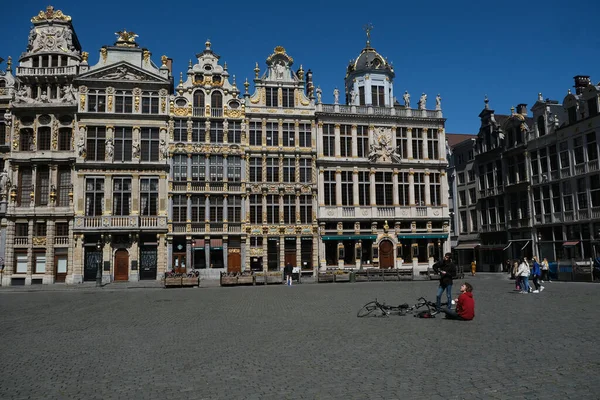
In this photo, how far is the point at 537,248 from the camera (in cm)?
4744

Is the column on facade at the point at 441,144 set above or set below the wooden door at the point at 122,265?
above

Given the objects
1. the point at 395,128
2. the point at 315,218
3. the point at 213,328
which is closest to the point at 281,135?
the point at 315,218

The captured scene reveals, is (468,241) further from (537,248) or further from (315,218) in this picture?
(315,218)

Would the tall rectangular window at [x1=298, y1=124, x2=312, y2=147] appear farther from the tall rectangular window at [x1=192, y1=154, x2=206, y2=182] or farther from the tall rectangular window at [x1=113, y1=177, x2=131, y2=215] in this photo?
the tall rectangular window at [x1=113, y1=177, x2=131, y2=215]

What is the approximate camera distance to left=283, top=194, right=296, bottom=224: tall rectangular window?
153 feet

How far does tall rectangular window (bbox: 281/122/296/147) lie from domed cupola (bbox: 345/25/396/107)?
6985 millimetres

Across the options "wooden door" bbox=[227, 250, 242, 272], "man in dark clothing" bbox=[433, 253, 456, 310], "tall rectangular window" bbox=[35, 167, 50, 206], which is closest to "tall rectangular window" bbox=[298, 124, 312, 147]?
"wooden door" bbox=[227, 250, 242, 272]

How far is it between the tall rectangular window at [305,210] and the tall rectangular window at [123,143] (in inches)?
610

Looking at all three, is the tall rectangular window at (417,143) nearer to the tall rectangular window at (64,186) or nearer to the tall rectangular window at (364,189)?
the tall rectangular window at (364,189)

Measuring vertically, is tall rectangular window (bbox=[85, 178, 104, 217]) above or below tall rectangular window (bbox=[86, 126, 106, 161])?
below

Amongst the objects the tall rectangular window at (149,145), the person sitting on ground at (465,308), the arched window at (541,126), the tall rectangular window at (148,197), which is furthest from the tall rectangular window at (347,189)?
the person sitting on ground at (465,308)

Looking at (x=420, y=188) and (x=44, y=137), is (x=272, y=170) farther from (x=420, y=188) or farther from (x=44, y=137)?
(x=44, y=137)

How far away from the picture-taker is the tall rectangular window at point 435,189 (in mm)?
50125

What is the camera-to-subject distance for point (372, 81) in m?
51.1
